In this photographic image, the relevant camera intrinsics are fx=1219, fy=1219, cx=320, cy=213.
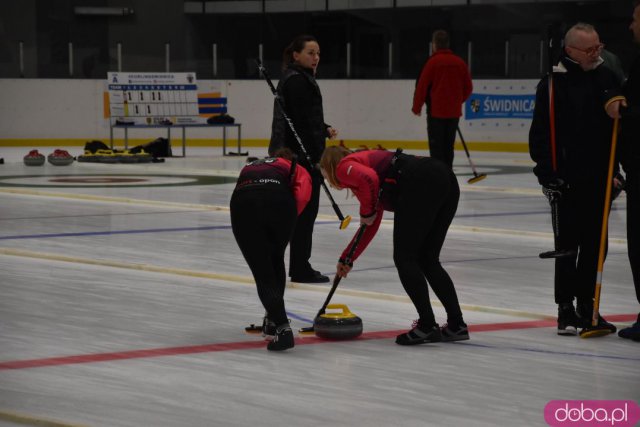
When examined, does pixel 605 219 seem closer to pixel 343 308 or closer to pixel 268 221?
pixel 343 308

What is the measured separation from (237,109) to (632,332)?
63.1 ft

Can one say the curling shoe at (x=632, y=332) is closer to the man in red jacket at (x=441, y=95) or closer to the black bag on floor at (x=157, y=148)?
the man in red jacket at (x=441, y=95)

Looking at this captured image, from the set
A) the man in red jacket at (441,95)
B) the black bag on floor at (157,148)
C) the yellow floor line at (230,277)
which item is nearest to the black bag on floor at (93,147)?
the black bag on floor at (157,148)

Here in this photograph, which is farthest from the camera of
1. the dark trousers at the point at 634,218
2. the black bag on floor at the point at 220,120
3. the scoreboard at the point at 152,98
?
the black bag on floor at the point at 220,120

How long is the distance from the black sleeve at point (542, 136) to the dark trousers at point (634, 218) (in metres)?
0.36

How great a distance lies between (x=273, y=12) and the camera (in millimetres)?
25703

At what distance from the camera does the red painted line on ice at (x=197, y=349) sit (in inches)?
190

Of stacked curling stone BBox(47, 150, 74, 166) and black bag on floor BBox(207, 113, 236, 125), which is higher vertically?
black bag on floor BBox(207, 113, 236, 125)

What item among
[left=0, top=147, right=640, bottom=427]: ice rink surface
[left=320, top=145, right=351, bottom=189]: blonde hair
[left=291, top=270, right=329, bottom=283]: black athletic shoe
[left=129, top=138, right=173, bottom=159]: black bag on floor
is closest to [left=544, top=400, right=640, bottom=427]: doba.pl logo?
[left=0, top=147, right=640, bottom=427]: ice rink surface

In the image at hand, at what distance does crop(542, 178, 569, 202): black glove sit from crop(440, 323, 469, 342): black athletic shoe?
73cm

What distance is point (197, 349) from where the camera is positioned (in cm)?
514

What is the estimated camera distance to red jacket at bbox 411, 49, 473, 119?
1272 centimetres

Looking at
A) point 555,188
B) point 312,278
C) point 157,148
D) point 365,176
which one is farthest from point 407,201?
point 157,148

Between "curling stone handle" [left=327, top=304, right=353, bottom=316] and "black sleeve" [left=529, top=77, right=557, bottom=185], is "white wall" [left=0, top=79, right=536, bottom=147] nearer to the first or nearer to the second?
"black sleeve" [left=529, top=77, right=557, bottom=185]
